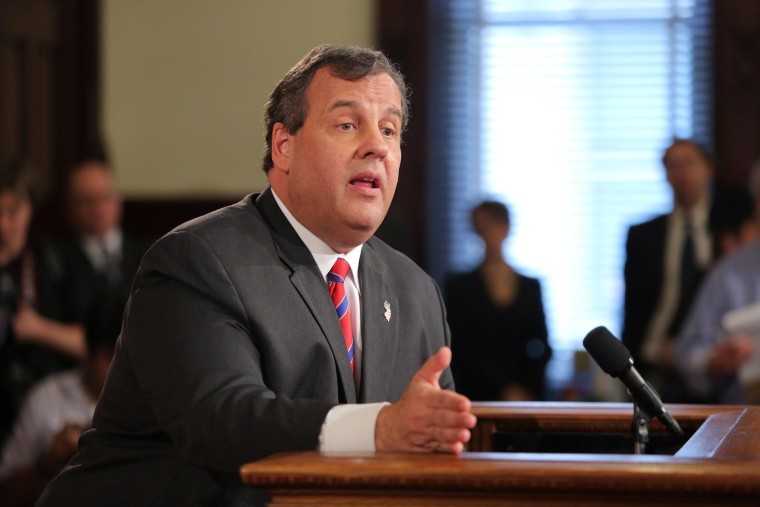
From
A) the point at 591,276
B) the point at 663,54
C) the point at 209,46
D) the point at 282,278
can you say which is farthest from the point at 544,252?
the point at 282,278

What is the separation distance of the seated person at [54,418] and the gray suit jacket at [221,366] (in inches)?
92.4

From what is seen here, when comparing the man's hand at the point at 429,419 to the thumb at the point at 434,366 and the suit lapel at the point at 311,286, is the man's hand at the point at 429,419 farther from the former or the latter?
the suit lapel at the point at 311,286

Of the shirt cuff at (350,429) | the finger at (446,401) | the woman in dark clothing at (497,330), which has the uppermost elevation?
the finger at (446,401)

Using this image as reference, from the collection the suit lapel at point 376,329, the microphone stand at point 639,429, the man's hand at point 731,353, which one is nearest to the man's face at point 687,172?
the man's hand at point 731,353

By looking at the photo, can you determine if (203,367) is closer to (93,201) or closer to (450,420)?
(450,420)

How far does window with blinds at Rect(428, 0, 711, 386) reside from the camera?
22.8ft

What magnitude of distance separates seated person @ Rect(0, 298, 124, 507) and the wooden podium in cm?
317

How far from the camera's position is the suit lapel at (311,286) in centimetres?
230

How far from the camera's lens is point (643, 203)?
275 inches

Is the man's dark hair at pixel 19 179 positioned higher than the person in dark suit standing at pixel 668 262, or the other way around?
the man's dark hair at pixel 19 179

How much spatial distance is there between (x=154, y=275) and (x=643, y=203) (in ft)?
16.7

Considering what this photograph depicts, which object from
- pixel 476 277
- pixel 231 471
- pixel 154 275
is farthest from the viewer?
pixel 476 277

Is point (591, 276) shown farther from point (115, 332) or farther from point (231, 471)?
point (231, 471)

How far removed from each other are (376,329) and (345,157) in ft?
1.10
